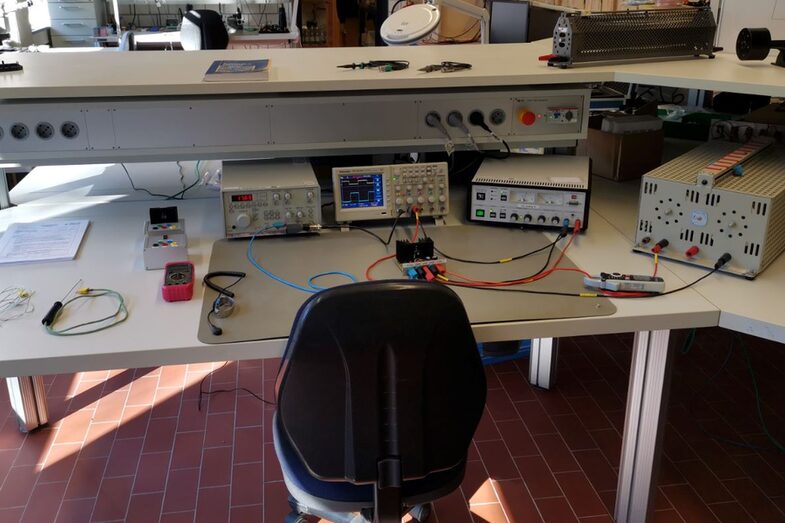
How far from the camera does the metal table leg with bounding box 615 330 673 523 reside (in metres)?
1.59

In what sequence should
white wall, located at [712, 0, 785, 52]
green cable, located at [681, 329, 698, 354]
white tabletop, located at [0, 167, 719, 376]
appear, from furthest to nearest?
1. white wall, located at [712, 0, 785, 52]
2. green cable, located at [681, 329, 698, 354]
3. white tabletop, located at [0, 167, 719, 376]

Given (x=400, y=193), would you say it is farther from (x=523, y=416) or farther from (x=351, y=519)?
(x=523, y=416)

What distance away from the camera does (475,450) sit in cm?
221

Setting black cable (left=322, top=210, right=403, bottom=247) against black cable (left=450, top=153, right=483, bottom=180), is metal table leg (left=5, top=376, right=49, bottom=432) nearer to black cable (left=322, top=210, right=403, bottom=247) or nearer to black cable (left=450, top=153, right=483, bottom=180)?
black cable (left=322, top=210, right=403, bottom=247)

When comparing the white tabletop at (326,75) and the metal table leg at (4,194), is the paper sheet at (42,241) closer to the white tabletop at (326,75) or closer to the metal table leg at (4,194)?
the metal table leg at (4,194)

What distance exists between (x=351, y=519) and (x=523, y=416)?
2.97 ft

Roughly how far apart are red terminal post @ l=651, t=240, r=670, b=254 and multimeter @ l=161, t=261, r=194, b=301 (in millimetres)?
1037

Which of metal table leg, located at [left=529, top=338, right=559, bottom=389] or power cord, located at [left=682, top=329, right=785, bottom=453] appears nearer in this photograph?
power cord, located at [left=682, top=329, right=785, bottom=453]

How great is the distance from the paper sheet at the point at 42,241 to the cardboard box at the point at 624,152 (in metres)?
1.50

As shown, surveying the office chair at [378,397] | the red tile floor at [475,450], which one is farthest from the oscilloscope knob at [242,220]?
the red tile floor at [475,450]

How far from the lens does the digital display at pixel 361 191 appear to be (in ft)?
5.83

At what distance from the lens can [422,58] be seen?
209 cm

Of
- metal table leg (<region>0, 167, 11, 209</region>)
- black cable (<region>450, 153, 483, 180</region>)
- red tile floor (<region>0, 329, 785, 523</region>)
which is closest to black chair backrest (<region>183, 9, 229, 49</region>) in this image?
red tile floor (<region>0, 329, 785, 523</region>)

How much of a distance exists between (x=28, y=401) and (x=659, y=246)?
1915mm
